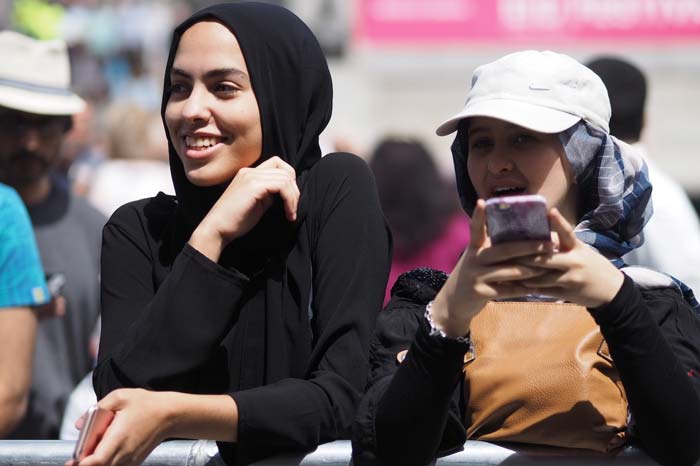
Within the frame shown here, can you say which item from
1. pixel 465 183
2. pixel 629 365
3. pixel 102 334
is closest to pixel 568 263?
pixel 629 365

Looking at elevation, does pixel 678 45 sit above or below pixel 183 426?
below

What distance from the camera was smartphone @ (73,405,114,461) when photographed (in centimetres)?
233

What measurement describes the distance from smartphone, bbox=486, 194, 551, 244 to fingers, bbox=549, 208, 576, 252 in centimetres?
2

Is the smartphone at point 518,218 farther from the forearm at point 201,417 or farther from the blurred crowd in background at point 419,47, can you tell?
the blurred crowd in background at point 419,47

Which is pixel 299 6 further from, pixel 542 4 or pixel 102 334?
pixel 102 334

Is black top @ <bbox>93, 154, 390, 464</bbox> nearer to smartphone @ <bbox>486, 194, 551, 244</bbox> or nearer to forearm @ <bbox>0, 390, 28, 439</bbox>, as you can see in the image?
smartphone @ <bbox>486, 194, 551, 244</bbox>

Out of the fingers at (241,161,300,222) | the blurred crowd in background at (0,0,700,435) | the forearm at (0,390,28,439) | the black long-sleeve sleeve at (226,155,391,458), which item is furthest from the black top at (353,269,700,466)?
the blurred crowd in background at (0,0,700,435)

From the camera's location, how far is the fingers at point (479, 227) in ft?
7.14

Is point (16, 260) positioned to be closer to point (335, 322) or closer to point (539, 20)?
point (335, 322)

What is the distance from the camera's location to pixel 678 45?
46.2 ft

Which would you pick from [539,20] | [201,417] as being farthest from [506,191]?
[539,20]

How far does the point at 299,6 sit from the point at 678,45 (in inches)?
172

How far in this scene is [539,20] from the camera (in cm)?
1402

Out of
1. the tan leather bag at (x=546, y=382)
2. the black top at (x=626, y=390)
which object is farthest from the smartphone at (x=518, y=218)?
the tan leather bag at (x=546, y=382)
